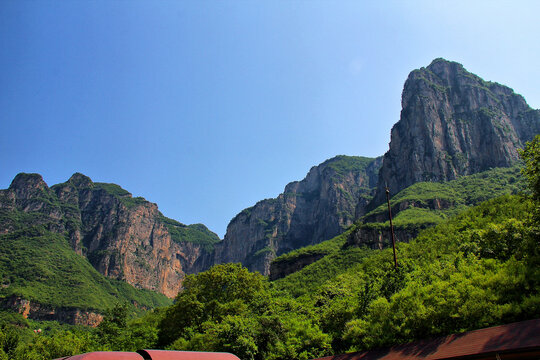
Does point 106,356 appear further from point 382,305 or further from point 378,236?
point 378,236

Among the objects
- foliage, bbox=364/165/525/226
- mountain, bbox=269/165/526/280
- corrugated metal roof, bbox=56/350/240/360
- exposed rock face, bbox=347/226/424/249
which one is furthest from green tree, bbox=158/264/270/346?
foliage, bbox=364/165/525/226

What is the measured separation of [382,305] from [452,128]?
130374 millimetres

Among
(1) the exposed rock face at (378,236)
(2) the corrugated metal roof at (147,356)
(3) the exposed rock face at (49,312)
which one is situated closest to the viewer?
(2) the corrugated metal roof at (147,356)

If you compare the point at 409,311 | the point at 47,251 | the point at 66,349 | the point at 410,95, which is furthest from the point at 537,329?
the point at 47,251

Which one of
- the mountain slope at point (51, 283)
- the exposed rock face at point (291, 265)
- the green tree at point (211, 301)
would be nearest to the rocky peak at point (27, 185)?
the mountain slope at point (51, 283)

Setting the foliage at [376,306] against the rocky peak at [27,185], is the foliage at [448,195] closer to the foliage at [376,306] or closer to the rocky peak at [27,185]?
the foliage at [376,306]

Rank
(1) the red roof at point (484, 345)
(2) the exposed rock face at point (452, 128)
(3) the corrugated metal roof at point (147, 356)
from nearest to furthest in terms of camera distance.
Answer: (3) the corrugated metal roof at point (147, 356), (1) the red roof at point (484, 345), (2) the exposed rock face at point (452, 128)

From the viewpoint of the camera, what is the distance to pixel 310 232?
7574 inches

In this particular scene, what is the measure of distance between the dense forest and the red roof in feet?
4.08

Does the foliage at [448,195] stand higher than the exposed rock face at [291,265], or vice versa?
the foliage at [448,195]

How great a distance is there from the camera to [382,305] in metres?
19.6

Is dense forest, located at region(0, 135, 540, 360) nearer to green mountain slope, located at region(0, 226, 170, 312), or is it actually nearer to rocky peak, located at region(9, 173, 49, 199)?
green mountain slope, located at region(0, 226, 170, 312)

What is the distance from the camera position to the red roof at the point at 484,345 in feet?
38.5

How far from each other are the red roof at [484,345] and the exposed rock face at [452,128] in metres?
115
